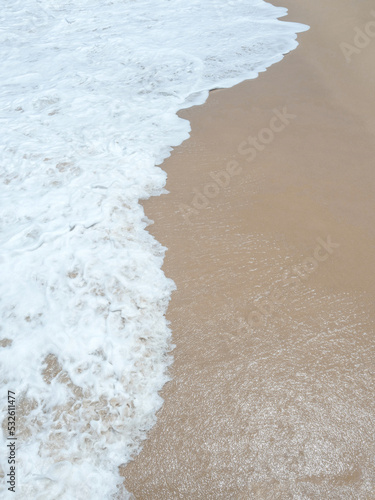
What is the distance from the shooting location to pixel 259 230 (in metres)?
3.40

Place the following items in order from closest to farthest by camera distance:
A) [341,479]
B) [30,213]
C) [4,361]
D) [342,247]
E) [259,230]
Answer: [341,479] → [4,361] → [342,247] → [259,230] → [30,213]

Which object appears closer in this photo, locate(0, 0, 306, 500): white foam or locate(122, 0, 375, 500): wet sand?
locate(122, 0, 375, 500): wet sand

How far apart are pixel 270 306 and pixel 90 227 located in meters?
1.84

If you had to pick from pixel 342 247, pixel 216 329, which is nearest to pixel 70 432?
pixel 216 329

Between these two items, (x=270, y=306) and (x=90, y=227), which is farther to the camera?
(x=90, y=227)

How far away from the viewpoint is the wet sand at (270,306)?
6.98ft

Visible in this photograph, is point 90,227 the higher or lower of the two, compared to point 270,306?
higher

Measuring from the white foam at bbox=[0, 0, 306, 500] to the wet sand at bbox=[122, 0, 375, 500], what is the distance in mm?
227

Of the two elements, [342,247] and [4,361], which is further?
[342,247]

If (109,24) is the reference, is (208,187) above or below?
below

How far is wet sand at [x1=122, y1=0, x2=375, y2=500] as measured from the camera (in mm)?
2127

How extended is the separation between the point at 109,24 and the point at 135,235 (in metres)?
6.88

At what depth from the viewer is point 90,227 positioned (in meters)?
3.60

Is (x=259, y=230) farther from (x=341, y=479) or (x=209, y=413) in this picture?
(x=341, y=479)
